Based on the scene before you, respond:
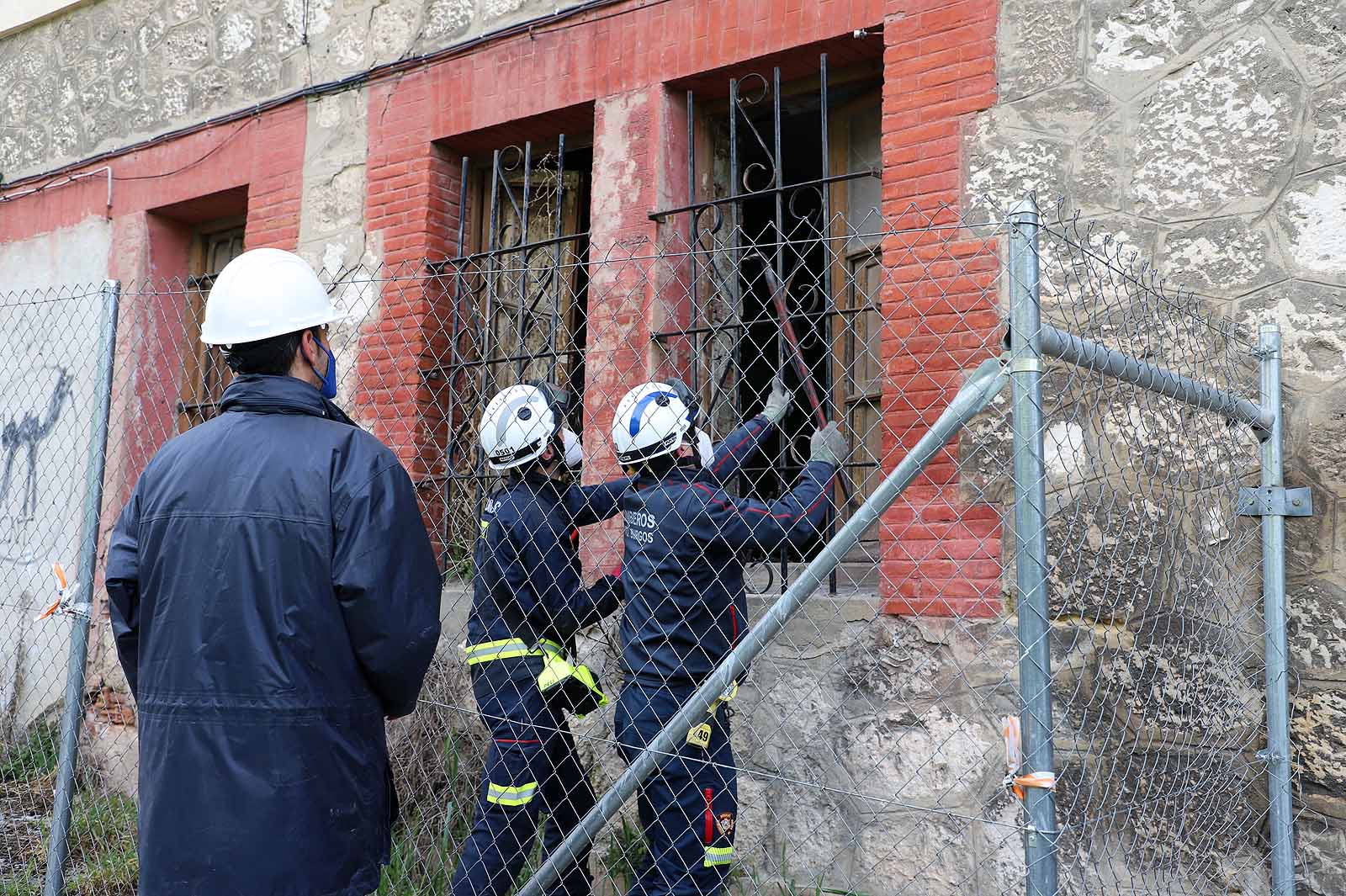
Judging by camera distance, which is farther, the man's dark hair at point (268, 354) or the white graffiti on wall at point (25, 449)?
the white graffiti on wall at point (25, 449)

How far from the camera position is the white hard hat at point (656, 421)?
3633 mm

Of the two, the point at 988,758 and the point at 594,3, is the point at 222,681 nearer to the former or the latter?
the point at 988,758

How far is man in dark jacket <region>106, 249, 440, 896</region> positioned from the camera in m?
2.28

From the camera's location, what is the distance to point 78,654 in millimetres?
3738

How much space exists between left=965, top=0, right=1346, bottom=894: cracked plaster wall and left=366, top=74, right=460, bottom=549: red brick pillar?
2732 mm

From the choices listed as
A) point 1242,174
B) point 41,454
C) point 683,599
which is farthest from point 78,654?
point 1242,174

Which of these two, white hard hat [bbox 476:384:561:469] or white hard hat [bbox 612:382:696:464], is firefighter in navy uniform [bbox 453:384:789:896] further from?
white hard hat [bbox 612:382:696:464]

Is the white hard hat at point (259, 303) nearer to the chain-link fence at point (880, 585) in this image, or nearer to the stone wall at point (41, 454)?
the chain-link fence at point (880, 585)

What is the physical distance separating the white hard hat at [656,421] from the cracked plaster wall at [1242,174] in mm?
1368

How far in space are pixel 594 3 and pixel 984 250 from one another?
Result: 226 cm

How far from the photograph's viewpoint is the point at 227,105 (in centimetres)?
642

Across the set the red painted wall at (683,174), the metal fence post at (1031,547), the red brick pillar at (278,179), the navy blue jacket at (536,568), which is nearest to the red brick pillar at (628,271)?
the red painted wall at (683,174)

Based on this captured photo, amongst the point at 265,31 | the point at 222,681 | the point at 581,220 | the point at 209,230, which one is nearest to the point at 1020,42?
the point at 581,220

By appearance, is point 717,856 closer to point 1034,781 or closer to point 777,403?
point 777,403
